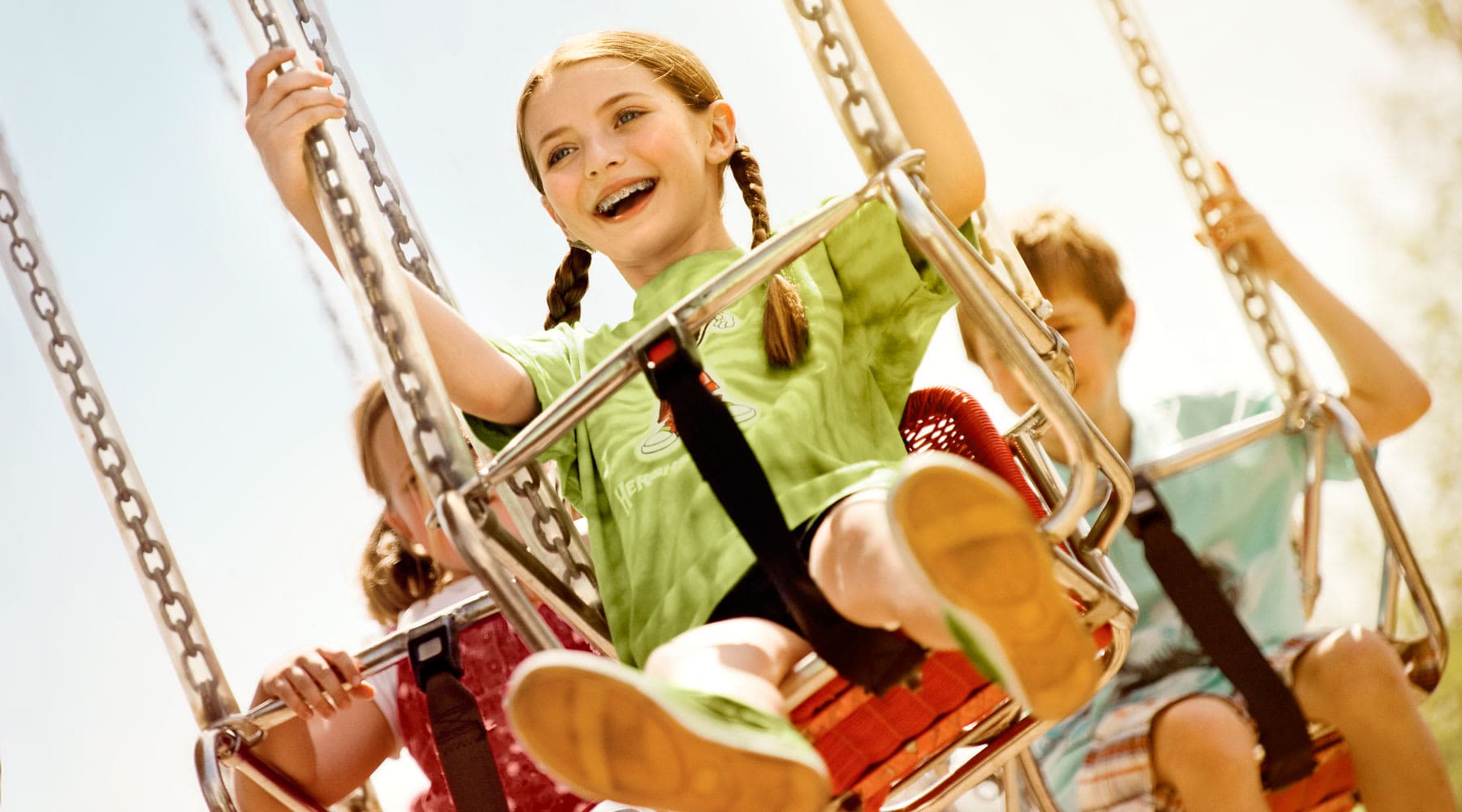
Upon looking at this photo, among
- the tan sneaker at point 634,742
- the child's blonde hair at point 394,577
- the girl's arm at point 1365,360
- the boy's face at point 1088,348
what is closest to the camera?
the tan sneaker at point 634,742

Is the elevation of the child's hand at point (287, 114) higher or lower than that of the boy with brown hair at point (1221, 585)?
higher

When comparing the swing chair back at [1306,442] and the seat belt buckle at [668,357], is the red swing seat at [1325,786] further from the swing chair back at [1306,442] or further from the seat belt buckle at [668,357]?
the seat belt buckle at [668,357]

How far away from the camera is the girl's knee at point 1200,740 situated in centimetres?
137

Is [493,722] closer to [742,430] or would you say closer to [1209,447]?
[742,430]

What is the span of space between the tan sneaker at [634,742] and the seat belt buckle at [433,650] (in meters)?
0.58

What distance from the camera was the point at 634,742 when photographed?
32.8 inches

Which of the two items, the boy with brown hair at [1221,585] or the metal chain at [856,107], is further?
the boy with brown hair at [1221,585]

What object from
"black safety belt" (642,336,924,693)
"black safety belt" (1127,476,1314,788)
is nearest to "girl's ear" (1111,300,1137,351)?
"black safety belt" (1127,476,1314,788)

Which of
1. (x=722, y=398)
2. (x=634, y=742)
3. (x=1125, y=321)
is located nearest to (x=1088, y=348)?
(x=1125, y=321)

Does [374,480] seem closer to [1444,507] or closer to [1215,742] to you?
[1215,742]

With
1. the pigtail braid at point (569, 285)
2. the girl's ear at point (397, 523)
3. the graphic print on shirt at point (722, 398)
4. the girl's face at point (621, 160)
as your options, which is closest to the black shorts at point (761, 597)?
the graphic print on shirt at point (722, 398)

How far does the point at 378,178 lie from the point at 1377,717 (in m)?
0.99

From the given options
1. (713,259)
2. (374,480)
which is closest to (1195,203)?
(713,259)

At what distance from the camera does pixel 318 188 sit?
109 centimetres
